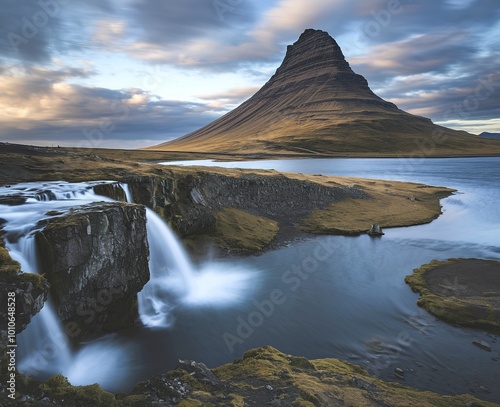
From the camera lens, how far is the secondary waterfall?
15.6 m

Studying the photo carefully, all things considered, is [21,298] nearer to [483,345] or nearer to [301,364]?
[301,364]

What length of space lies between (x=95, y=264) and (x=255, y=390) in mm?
11138

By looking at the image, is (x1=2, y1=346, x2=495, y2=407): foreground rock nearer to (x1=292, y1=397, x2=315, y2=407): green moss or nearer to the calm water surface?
(x1=292, y1=397, x2=315, y2=407): green moss

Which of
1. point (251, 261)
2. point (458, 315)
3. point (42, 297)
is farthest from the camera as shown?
point (251, 261)

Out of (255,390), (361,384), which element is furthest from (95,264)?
(361,384)

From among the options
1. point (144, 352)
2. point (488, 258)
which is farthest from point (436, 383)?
point (488, 258)

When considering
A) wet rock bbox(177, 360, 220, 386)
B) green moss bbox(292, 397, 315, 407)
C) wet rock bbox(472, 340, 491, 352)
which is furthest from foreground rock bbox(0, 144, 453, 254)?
green moss bbox(292, 397, 315, 407)

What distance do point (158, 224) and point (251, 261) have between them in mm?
9898

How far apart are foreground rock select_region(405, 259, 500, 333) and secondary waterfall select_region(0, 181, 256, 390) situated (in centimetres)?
1395

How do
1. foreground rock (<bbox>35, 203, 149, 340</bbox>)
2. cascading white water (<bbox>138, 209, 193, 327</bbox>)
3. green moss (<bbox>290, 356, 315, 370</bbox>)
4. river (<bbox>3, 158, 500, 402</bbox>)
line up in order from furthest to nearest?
cascading white water (<bbox>138, 209, 193, 327</bbox>), foreground rock (<bbox>35, 203, 149, 340</bbox>), river (<bbox>3, 158, 500, 402</bbox>), green moss (<bbox>290, 356, 315, 370</bbox>)

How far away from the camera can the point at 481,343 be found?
1888cm

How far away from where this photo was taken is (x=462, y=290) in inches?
1032

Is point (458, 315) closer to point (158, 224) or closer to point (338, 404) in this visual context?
point (338, 404)

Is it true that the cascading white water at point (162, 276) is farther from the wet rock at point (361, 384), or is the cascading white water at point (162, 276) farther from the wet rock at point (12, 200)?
the wet rock at point (361, 384)
